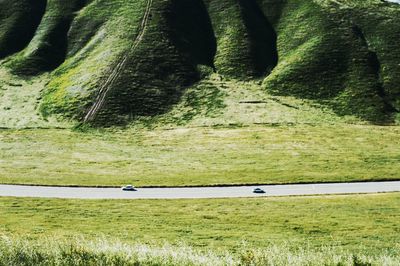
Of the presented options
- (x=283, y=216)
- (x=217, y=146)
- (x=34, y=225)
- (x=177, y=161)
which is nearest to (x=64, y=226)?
(x=34, y=225)

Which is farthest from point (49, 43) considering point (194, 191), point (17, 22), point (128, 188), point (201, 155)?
point (194, 191)

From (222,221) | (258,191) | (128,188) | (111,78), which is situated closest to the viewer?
(222,221)

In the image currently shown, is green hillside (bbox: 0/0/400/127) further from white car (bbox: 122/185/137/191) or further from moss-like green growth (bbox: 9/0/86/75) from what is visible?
white car (bbox: 122/185/137/191)

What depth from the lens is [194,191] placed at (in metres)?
56.1

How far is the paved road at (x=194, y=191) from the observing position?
52750 millimetres

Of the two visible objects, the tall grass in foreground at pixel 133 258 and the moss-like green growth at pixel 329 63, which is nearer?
the tall grass in foreground at pixel 133 258

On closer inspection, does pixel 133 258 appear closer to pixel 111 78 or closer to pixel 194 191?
pixel 194 191

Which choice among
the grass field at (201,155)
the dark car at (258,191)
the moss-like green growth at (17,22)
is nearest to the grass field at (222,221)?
the dark car at (258,191)

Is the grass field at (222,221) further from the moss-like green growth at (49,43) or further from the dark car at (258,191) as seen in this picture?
the moss-like green growth at (49,43)

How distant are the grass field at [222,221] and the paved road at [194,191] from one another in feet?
11.1

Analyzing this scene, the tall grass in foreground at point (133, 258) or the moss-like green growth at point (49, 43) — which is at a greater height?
the tall grass in foreground at point (133, 258)

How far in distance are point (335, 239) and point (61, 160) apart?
57.9 m

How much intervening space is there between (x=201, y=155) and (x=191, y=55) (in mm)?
61904

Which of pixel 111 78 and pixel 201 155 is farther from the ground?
pixel 111 78
